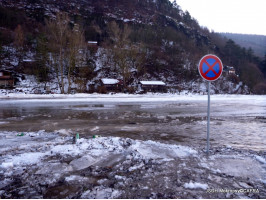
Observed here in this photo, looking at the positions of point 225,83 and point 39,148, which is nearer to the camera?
point 39,148

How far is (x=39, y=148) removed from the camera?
452cm

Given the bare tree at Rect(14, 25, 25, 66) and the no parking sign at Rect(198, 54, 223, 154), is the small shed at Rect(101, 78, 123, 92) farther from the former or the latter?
the no parking sign at Rect(198, 54, 223, 154)

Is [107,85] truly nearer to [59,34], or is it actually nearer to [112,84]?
[112,84]

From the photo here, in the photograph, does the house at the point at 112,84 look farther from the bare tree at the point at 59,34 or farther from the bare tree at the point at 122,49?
the bare tree at the point at 59,34

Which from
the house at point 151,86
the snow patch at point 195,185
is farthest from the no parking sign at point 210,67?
the house at point 151,86

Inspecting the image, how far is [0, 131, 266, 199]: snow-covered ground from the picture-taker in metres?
2.81

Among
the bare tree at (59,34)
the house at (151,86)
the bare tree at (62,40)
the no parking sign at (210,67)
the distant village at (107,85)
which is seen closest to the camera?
the no parking sign at (210,67)

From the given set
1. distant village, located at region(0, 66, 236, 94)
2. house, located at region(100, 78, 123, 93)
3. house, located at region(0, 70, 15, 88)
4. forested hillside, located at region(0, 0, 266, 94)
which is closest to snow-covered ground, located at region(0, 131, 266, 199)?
forested hillside, located at region(0, 0, 266, 94)

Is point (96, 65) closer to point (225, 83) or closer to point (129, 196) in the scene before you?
point (225, 83)

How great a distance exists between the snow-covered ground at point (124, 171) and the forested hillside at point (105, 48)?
26.5m


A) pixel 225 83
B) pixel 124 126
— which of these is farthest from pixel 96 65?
pixel 124 126

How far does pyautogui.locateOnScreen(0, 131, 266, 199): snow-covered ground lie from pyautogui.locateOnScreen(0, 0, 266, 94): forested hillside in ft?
87.0

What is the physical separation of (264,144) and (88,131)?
6.35 meters

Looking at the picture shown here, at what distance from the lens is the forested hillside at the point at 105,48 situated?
31547mm
